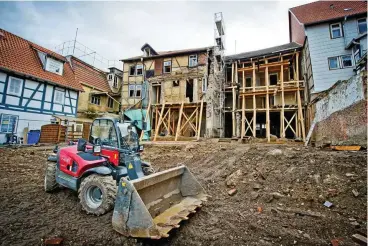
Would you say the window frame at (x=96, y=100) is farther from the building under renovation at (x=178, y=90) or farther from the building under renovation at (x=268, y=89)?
the building under renovation at (x=268, y=89)

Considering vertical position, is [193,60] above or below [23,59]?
above

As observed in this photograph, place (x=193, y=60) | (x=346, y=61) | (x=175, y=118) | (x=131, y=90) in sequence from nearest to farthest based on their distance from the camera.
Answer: (x=346, y=61) < (x=193, y=60) < (x=175, y=118) < (x=131, y=90)

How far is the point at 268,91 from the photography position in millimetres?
15992

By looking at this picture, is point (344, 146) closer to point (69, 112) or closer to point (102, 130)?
point (102, 130)

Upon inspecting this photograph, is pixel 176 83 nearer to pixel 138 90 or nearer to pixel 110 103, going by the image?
pixel 138 90

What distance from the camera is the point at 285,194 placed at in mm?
4992

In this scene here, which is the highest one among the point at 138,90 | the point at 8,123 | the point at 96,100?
the point at 138,90

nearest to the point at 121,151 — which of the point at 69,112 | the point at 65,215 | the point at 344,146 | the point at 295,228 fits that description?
the point at 65,215

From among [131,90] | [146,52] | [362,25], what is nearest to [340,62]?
[362,25]

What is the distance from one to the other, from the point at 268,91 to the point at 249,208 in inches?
540

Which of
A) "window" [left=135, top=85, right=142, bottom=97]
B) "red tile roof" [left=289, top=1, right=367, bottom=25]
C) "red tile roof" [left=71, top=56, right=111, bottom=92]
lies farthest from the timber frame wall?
"red tile roof" [left=71, top=56, right=111, bottom=92]

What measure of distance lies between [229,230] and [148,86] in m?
18.2

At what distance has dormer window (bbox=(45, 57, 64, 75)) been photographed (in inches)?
693

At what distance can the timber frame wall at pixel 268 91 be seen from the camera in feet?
50.8
